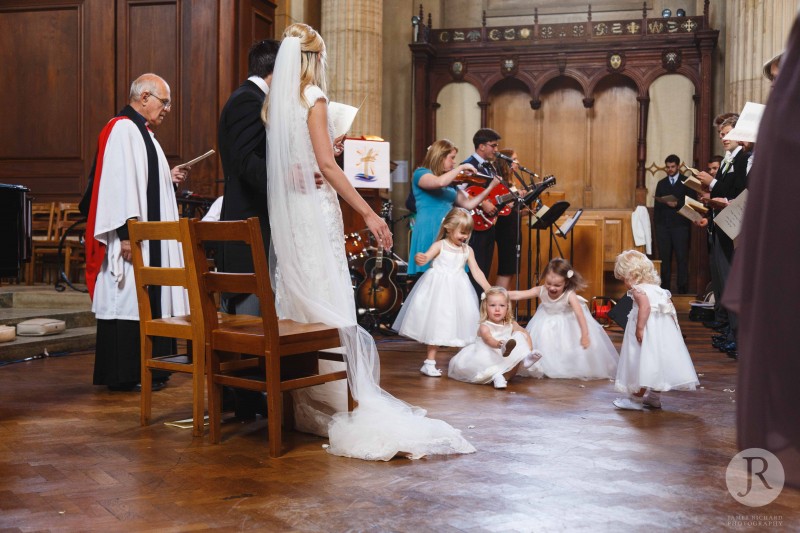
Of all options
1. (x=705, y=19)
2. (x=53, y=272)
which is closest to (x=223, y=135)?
(x=53, y=272)

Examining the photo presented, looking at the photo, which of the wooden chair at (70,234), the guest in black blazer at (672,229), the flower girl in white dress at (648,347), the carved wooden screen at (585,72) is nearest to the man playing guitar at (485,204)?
the flower girl in white dress at (648,347)

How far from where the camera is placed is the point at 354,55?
493 inches

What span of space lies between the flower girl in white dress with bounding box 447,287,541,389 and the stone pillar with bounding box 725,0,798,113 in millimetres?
6793

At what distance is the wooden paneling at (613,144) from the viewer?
13.6 m

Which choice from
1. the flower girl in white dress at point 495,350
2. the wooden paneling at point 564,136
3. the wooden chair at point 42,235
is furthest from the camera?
the wooden paneling at point 564,136

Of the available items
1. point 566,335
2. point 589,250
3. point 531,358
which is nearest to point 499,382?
point 531,358

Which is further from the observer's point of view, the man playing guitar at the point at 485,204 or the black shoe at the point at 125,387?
the man playing guitar at the point at 485,204

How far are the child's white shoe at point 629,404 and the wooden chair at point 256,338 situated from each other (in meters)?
1.54

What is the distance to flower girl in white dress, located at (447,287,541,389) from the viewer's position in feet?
16.7

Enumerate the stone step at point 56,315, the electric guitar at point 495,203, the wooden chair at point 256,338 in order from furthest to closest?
the electric guitar at point 495,203, the stone step at point 56,315, the wooden chair at point 256,338

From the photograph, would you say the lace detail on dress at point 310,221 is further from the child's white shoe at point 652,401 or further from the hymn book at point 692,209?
the hymn book at point 692,209

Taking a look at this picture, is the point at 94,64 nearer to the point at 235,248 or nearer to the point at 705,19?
the point at 235,248

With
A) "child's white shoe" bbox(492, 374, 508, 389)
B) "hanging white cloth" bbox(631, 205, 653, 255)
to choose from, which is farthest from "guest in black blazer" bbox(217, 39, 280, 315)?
"hanging white cloth" bbox(631, 205, 653, 255)

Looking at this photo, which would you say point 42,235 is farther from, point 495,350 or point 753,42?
point 753,42
